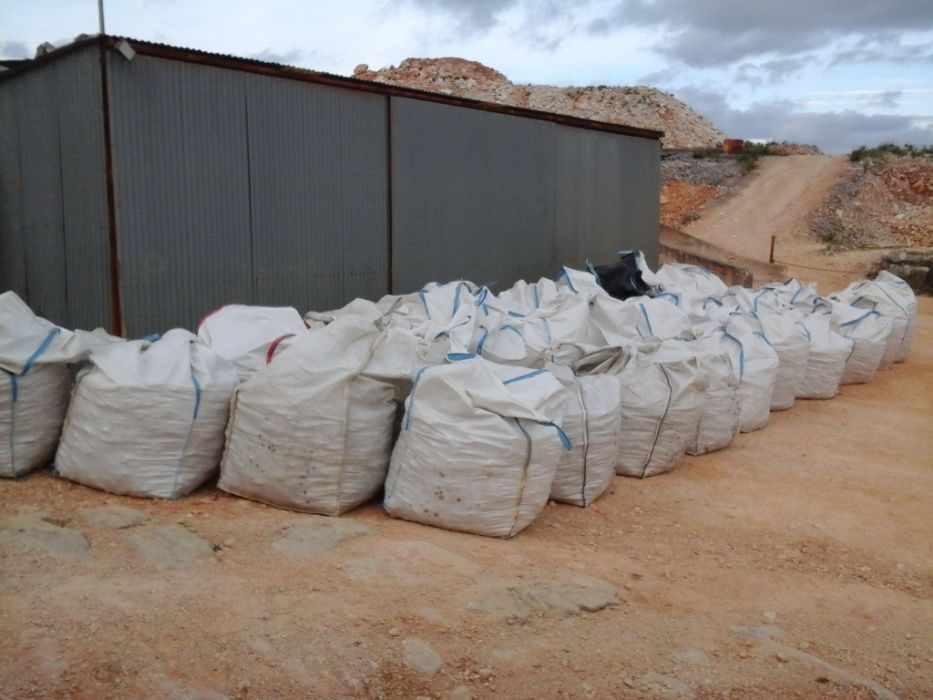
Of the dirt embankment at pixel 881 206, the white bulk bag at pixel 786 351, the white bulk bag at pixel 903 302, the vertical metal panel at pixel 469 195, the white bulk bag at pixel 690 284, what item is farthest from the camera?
the dirt embankment at pixel 881 206

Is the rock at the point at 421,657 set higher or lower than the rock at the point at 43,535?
lower

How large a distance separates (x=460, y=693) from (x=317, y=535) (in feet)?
3.74

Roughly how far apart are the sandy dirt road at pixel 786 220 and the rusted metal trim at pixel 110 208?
13.4 metres

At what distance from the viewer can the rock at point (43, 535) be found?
3.03 metres

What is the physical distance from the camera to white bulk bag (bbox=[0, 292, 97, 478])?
3.69 m

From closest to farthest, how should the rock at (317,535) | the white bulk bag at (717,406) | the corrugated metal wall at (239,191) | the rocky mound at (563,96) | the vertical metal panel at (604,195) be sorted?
1. the rock at (317,535)
2. the corrugated metal wall at (239,191)
3. the white bulk bag at (717,406)
4. the vertical metal panel at (604,195)
5. the rocky mound at (563,96)

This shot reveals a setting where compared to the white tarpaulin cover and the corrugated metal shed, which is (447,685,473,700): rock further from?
the corrugated metal shed

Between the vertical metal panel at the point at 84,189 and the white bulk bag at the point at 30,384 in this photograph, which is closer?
the white bulk bag at the point at 30,384

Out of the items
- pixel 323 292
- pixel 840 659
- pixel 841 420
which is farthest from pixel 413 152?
pixel 840 659

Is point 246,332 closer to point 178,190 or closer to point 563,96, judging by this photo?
point 178,190

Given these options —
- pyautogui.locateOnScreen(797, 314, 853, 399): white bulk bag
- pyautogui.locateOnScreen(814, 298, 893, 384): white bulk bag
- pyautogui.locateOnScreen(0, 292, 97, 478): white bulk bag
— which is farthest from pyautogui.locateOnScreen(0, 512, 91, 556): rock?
pyautogui.locateOnScreen(814, 298, 893, 384): white bulk bag

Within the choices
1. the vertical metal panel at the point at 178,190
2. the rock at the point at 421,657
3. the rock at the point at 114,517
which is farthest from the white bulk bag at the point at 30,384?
the rock at the point at 421,657

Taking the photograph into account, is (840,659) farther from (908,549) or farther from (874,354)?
(874,354)

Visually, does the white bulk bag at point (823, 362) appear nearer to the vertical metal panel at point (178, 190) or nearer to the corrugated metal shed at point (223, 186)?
the corrugated metal shed at point (223, 186)
